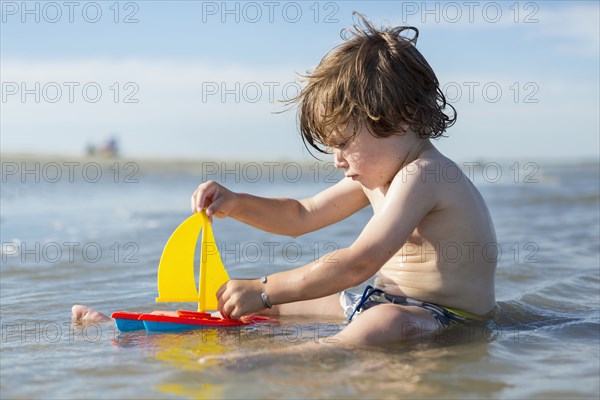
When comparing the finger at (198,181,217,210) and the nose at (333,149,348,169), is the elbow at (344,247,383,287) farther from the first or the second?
the finger at (198,181,217,210)

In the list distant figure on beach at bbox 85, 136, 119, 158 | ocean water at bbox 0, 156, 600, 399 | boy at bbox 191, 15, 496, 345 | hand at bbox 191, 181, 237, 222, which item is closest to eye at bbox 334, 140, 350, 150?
boy at bbox 191, 15, 496, 345

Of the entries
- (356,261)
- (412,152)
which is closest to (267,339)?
(356,261)

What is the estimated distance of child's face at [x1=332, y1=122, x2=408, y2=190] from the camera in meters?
2.75

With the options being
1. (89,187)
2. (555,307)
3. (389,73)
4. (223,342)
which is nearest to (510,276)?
(555,307)

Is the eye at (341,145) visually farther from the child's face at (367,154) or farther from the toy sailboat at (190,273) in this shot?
the toy sailboat at (190,273)

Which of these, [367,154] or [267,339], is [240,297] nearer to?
[267,339]

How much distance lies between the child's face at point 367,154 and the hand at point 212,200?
478mm

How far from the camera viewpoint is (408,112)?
2.77m

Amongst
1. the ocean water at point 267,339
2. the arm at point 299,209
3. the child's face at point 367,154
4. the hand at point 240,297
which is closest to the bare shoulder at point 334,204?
the arm at point 299,209

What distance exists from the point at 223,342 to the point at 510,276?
2.05m

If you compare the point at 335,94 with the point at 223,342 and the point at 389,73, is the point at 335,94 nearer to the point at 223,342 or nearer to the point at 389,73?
the point at 389,73

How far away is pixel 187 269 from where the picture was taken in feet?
9.57

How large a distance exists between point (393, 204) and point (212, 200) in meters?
0.75

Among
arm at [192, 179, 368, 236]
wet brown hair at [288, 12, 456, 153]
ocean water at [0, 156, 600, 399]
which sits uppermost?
wet brown hair at [288, 12, 456, 153]
